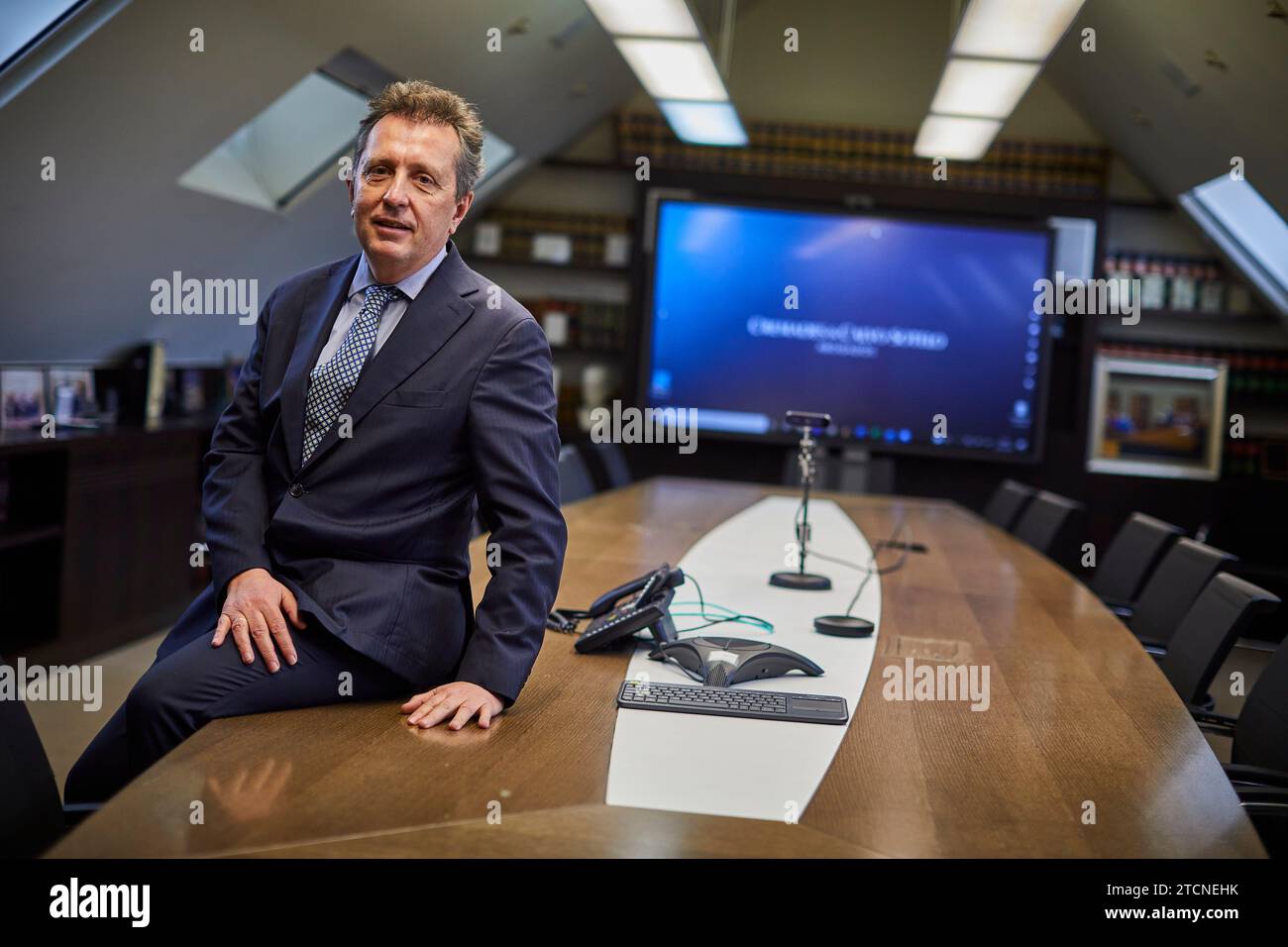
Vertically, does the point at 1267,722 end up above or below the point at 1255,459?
below

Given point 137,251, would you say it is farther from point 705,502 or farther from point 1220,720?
point 1220,720

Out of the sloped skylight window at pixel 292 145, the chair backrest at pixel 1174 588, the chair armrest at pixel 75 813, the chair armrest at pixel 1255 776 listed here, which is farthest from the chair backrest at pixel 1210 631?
the sloped skylight window at pixel 292 145

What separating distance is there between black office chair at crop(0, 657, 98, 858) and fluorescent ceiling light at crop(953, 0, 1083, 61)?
3646mm

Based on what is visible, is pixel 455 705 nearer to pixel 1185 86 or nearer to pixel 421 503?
pixel 421 503

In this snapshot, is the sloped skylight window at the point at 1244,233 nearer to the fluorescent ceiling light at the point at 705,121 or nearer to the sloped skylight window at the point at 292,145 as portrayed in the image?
the fluorescent ceiling light at the point at 705,121

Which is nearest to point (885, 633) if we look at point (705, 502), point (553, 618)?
point (553, 618)

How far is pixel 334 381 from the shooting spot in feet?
6.44

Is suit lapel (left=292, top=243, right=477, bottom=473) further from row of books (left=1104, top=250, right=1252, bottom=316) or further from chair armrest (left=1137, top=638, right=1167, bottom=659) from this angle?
row of books (left=1104, top=250, right=1252, bottom=316)

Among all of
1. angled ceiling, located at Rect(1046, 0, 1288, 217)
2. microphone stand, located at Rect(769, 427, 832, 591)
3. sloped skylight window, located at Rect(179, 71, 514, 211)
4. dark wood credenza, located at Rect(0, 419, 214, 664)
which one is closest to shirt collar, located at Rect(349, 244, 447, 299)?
microphone stand, located at Rect(769, 427, 832, 591)

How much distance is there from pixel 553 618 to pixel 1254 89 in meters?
4.66

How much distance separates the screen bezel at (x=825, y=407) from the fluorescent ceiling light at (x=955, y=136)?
3.54ft

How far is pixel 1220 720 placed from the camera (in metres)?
2.79

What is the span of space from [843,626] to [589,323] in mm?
6011

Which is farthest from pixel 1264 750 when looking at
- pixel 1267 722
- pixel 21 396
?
pixel 21 396
